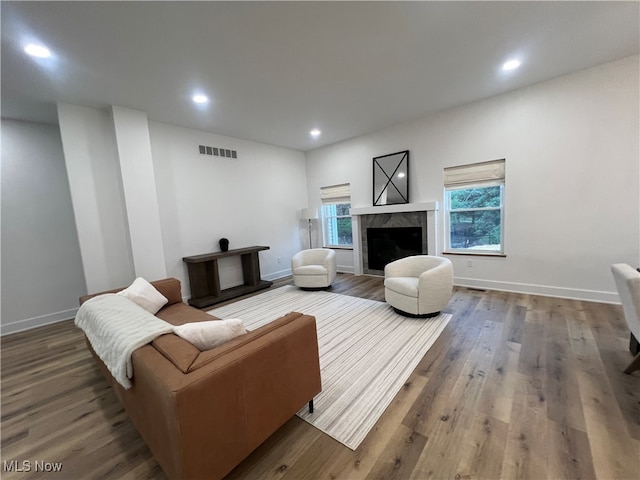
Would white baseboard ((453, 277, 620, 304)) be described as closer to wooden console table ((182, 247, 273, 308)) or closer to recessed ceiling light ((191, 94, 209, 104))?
wooden console table ((182, 247, 273, 308))

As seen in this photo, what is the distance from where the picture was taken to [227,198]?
189 inches

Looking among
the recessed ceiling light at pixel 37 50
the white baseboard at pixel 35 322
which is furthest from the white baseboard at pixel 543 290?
the white baseboard at pixel 35 322

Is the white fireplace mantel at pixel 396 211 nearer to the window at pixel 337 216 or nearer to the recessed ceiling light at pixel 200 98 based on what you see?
the window at pixel 337 216

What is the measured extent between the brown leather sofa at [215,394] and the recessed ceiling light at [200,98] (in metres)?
3.07

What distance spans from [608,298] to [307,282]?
415 cm

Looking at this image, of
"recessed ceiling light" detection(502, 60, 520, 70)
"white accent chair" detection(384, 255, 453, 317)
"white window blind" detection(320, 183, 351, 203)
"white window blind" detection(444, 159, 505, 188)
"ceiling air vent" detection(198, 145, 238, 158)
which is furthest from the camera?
"white window blind" detection(320, 183, 351, 203)

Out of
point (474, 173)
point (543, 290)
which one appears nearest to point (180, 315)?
point (474, 173)

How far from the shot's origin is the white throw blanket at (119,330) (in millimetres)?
1292

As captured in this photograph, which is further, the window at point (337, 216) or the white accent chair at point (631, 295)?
the window at point (337, 216)

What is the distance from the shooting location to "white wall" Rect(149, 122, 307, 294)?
13.3 ft

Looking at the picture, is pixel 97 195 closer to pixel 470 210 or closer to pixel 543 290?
pixel 470 210

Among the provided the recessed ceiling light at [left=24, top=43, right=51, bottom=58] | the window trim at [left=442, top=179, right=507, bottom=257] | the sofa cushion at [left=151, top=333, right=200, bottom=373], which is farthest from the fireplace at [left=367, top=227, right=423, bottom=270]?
the recessed ceiling light at [left=24, top=43, right=51, bottom=58]

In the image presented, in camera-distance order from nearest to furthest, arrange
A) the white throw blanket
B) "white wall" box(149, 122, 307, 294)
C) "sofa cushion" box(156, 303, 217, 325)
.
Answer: the white throw blanket < "sofa cushion" box(156, 303, 217, 325) < "white wall" box(149, 122, 307, 294)

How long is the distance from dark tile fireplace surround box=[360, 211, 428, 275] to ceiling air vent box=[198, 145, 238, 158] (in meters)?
2.94
